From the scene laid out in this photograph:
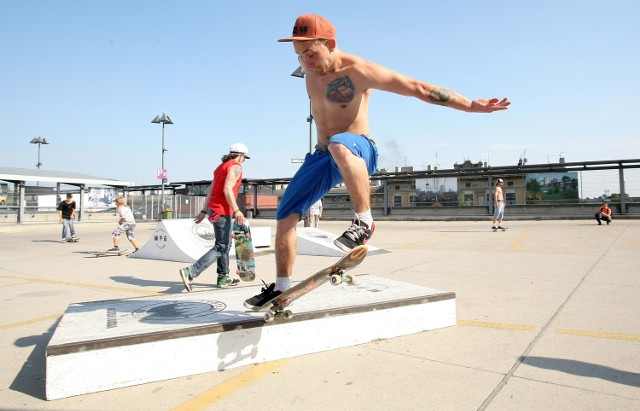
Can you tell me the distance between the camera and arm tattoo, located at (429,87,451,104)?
106 inches

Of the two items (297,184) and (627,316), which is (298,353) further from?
(627,316)

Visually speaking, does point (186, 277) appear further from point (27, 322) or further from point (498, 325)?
point (498, 325)

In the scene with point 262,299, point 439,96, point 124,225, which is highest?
point 439,96

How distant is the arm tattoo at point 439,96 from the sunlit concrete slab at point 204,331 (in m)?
1.49

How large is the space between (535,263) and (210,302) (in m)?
5.70

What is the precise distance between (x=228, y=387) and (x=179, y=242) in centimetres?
630

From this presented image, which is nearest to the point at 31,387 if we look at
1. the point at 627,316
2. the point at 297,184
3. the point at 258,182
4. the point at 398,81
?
the point at 297,184

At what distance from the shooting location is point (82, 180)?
27.4m

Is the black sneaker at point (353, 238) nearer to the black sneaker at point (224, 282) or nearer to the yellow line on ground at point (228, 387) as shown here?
the yellow line on ground at point (228, 387)

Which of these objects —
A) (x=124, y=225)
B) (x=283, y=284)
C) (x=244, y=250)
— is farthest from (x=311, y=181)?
(x=124, y=225)

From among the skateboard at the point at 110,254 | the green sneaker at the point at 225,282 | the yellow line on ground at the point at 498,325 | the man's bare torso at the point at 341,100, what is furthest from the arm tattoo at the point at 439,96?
the skateboard at the point at 110,254

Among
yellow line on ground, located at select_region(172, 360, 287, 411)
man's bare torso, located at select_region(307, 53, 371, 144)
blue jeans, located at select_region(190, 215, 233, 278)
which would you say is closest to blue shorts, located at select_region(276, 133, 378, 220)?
man's bare torso, located at select_region(307, 53, 371, 144)

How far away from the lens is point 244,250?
4.88 m

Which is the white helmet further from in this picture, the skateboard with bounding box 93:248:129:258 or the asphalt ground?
the skateboard with bounding box 93:248:129:258
